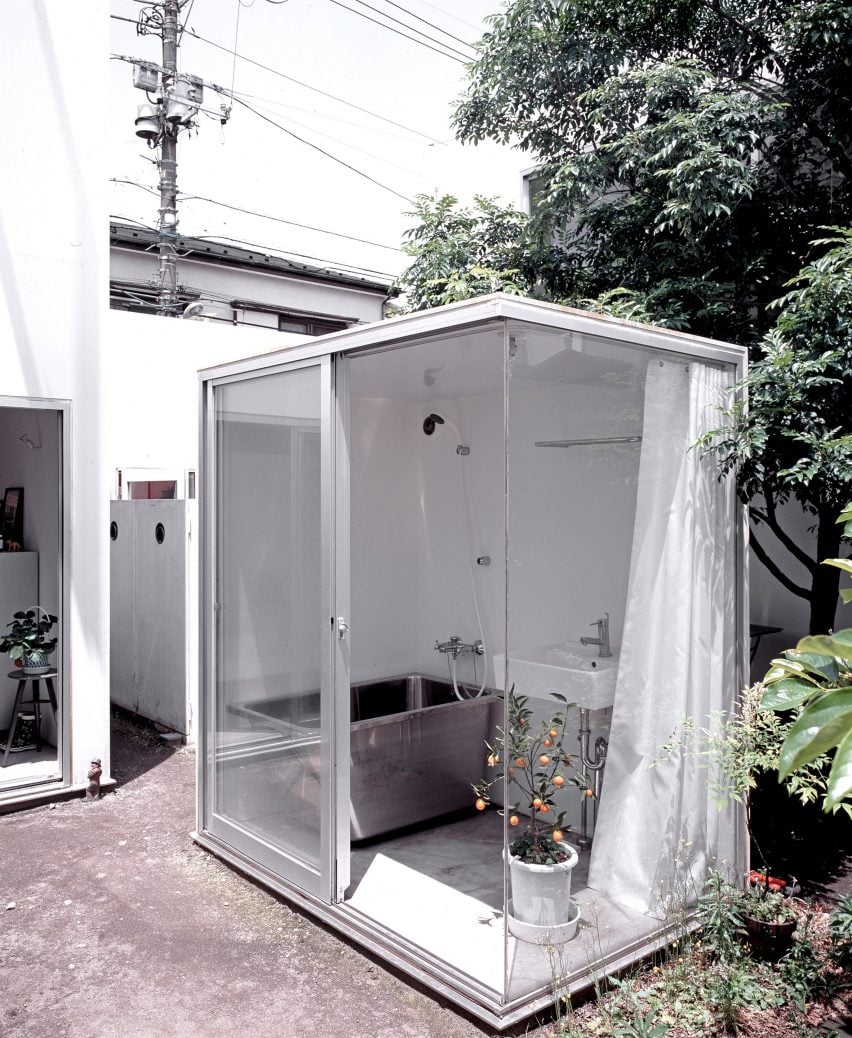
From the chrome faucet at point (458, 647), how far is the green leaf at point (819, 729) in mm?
4043

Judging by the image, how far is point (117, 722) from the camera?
6324 mm

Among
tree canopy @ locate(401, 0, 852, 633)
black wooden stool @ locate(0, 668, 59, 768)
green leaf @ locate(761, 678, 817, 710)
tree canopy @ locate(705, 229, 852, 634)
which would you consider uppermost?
tree canopy @ locate(401, 0, 852, 633)

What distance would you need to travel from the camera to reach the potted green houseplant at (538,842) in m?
3.02

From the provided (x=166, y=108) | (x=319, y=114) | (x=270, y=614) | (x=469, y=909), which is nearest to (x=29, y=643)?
(x=270, y=614)

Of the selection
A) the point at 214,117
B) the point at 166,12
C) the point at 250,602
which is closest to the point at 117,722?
the point at 250,602

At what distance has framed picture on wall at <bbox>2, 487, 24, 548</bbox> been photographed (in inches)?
225

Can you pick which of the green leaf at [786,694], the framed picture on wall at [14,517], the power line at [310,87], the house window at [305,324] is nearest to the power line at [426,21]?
the power line at [310,87]

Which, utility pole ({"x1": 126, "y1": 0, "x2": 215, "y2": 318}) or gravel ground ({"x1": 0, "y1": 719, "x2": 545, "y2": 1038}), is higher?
utility pole ({"x1": 126, "y1": 0, "x2": 215, "y2": 318})

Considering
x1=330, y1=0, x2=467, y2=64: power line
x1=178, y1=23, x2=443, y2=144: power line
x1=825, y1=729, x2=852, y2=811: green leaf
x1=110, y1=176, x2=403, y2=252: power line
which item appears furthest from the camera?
x1=110, y1=176, x2=403, y2=252: power line

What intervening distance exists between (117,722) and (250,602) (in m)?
3.11

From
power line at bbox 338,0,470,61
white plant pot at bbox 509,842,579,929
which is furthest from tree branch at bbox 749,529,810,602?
power line at bbox 338,0,470,61

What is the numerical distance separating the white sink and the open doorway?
9.36 feet

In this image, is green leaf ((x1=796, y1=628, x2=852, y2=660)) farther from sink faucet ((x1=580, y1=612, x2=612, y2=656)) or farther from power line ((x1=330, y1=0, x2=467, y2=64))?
power line ((x1=330, y1=0, x2=467, y2=64))

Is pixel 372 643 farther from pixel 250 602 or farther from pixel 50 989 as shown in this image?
pixel 50 989
